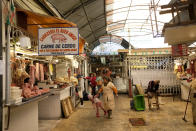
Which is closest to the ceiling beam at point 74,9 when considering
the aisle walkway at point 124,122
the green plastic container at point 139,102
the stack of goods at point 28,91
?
the aisle walkway at point 124,122

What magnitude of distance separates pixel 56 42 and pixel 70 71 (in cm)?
417

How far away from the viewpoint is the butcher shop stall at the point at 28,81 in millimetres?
3418

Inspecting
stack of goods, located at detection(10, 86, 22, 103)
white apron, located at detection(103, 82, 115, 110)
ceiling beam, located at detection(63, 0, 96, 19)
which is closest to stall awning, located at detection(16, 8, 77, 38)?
stack of goods, located at detection(10, 86, 22, 103)

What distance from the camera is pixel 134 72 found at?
1177cm

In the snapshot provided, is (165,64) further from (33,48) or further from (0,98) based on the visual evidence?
(0,98)

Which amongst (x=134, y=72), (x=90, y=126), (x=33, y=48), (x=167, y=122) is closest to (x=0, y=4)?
(x=33, y=48)

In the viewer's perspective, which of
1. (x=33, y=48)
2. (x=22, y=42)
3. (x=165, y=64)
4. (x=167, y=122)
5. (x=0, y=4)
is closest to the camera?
(x=0, y=4)

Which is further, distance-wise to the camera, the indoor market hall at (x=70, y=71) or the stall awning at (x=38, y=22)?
the stall awning at (x=38, y=22)

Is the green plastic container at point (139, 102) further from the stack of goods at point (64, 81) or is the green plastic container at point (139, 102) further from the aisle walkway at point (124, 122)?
the stack of goods at point (64, 81)

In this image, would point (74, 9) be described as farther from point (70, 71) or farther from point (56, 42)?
point (56, 42)

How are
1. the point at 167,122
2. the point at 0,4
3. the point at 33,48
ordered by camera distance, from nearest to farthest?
the point at 0,4 < the point at 33,48 < the point at 167,122

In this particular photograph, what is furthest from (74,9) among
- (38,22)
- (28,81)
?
(28,81)

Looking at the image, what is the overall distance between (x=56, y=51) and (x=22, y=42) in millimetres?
862

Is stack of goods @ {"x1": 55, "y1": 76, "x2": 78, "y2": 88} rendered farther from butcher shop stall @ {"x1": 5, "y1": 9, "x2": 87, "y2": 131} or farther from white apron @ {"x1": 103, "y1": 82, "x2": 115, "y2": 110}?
white apron @ {"x1": 103, "y1": 82, "x2": 115, "y2": 110}
